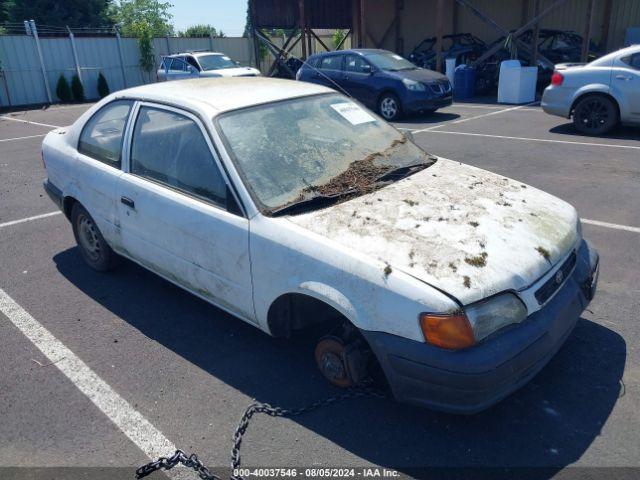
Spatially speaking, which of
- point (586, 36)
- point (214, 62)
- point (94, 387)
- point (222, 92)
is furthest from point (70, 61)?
point (94, 387)

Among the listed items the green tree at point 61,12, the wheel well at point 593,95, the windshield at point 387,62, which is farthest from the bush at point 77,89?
the wheel well at point 593,95

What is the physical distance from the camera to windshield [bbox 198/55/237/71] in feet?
56.9

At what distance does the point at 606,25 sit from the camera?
1831cm

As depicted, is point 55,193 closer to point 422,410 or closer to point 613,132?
point 422,410

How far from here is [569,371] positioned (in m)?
3.25

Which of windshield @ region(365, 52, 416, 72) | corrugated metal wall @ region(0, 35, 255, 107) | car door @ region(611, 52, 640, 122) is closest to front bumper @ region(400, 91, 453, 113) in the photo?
windshield @ region(365, 52, 416, 72)

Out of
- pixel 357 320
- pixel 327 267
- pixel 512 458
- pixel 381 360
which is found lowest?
pixel 512 458

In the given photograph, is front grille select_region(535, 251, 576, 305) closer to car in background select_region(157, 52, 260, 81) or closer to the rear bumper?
the rear bumper

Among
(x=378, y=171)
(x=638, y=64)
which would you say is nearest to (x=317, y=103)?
(x=378, y=171)

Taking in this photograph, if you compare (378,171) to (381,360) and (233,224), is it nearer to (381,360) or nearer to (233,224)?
(233,224)

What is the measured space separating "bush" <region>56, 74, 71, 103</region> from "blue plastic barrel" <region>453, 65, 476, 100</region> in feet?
46.5

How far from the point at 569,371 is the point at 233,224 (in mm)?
2190

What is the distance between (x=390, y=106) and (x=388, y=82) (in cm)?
53

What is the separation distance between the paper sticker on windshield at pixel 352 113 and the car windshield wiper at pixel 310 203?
953mm
